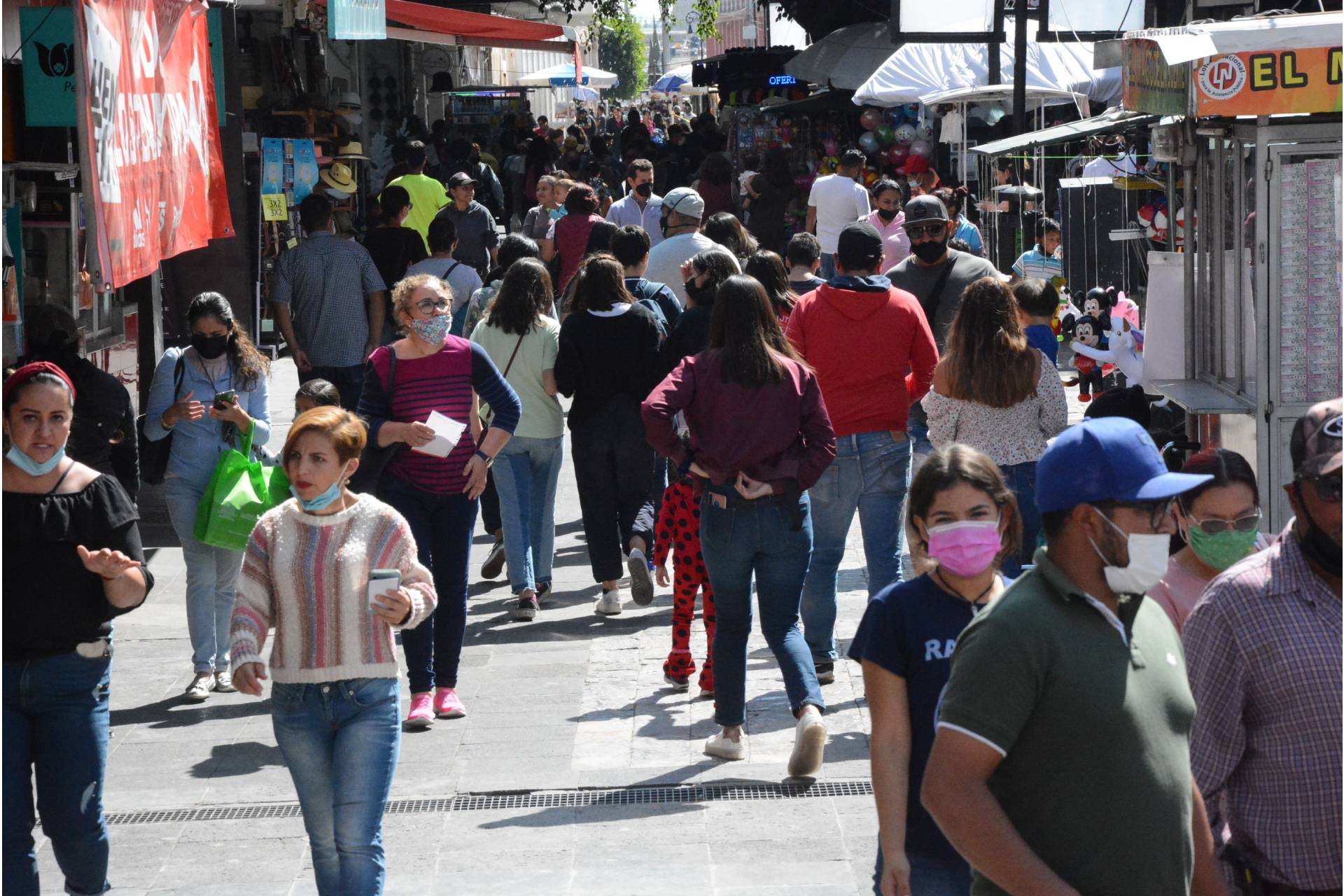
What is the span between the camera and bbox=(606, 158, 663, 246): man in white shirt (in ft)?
44.3

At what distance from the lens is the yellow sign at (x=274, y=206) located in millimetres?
13016

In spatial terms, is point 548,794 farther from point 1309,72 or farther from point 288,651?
point 1309,72

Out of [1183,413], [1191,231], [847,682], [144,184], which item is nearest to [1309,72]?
[1191,231]

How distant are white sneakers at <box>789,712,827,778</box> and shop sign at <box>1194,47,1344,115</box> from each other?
8.55ft

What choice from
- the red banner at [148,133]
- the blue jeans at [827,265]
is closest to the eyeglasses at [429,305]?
the red banner at [148,133]

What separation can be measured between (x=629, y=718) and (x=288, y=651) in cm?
265

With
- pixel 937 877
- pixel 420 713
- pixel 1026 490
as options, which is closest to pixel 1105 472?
pixel 937 877

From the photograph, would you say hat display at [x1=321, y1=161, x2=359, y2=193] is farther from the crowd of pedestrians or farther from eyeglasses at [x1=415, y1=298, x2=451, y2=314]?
eyeglasses at [x1=415, y1=298, x2=451, y2=314]

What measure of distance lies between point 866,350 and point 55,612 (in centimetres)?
355

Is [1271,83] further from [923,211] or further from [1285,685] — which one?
[1285,685]

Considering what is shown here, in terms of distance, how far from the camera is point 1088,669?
2.81m

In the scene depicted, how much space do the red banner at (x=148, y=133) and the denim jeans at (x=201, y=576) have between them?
982 mm

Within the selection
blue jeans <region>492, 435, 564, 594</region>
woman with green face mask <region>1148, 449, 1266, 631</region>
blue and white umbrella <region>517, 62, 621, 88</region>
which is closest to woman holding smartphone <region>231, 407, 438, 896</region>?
woman with green face mask <region>1148, 449, 1266, 631</region>

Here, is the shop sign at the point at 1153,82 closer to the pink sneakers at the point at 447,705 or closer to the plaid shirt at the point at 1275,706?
the plaid shirt at the point at 1275,706
